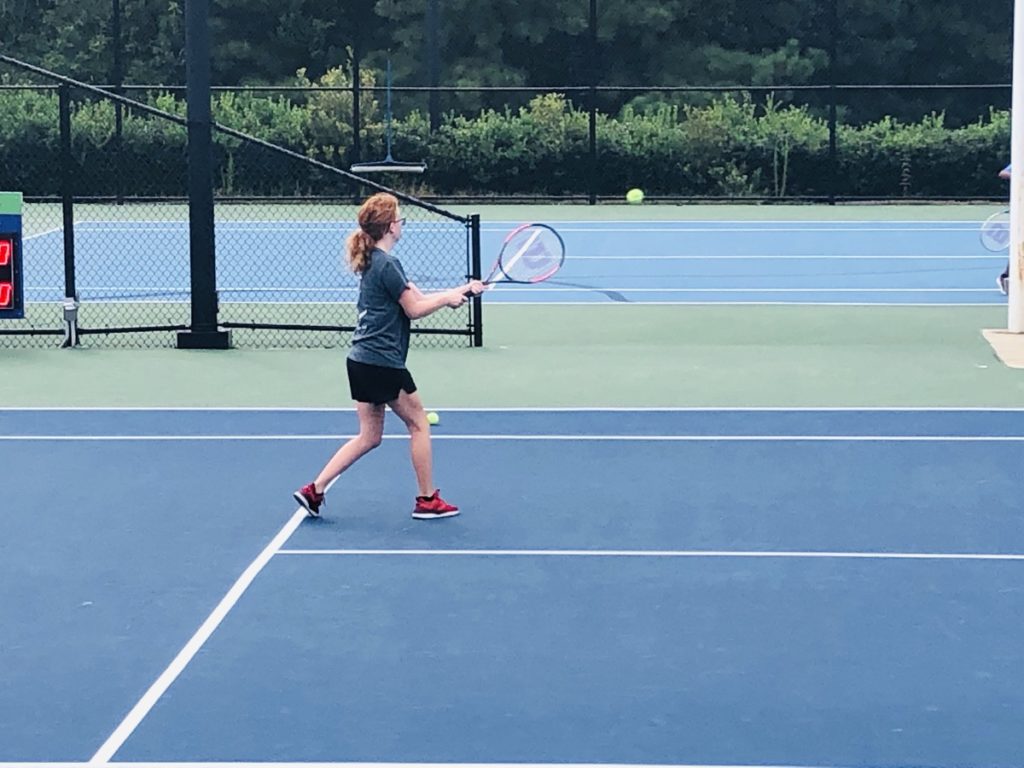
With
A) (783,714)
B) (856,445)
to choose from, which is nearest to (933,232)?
(856,445)

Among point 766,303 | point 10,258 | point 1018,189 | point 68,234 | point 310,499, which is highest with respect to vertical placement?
point 1018,189

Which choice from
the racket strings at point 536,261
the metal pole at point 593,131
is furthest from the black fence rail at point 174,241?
the metal pole at point 593,131

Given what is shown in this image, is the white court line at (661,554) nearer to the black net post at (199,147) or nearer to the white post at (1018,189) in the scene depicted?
the black net post at (199,147)

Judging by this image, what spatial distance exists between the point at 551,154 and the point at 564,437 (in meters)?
21.4

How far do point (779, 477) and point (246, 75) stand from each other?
112 feet

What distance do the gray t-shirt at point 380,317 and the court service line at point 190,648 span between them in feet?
2.85

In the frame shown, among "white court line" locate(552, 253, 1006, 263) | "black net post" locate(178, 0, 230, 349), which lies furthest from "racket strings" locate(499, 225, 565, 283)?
"white court line" locate(552, 253, 1006, 263)

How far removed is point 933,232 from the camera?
25672 millimetres

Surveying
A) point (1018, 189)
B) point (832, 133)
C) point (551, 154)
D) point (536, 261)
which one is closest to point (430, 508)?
point (536, 261)

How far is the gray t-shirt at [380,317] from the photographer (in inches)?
359

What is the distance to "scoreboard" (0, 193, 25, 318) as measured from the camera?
14508 millimetres

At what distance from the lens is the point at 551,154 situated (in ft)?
107

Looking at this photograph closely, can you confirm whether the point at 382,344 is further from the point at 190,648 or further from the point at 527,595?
the point at 190,648

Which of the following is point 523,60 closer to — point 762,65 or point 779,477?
point 762,65
